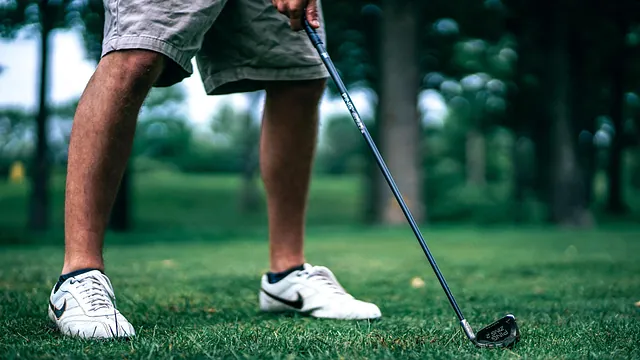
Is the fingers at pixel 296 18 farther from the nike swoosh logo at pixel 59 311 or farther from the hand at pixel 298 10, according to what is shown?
the nike swoosh logo at pixel 59 311

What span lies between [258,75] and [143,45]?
0.50 metres

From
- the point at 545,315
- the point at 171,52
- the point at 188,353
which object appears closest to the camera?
the point at 188,353

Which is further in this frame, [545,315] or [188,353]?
[545,315]

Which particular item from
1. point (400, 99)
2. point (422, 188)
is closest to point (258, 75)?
point (400, 99)

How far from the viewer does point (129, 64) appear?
2.20m

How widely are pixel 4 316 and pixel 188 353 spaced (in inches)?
37.8

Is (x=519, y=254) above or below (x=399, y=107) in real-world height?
below

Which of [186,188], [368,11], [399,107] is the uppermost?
[368,11]

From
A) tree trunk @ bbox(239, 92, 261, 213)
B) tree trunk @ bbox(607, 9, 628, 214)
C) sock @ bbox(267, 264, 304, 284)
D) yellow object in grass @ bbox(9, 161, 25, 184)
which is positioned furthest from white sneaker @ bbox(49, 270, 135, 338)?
yellow object in grass @ bbox(9, 161, 25, 184)

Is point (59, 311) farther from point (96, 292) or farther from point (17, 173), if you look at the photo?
point (17, 173)

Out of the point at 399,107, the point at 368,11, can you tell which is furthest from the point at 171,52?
the point at 368,11

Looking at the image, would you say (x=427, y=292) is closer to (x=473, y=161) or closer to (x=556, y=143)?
(x=556, y=143)

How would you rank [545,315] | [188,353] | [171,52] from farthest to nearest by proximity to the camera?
1. [545,315]
2. [171,52]
3. [188,353]

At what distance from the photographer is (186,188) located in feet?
100
